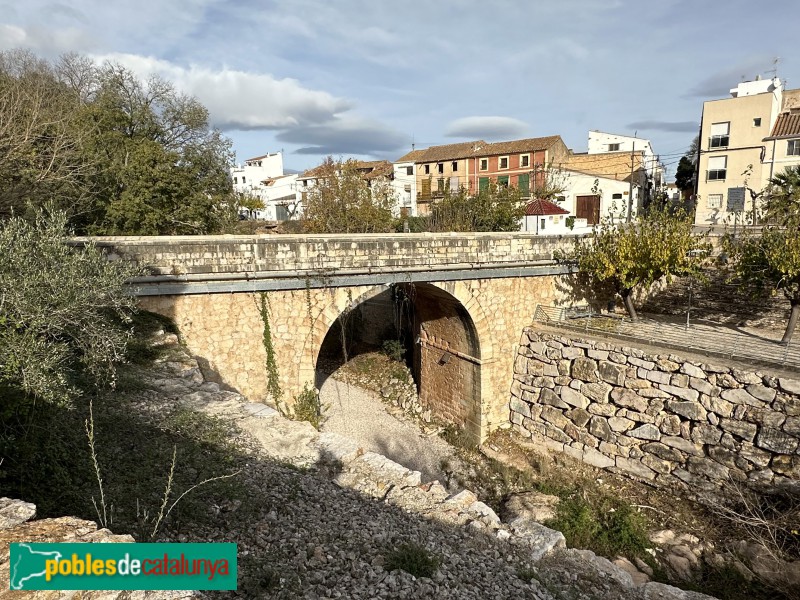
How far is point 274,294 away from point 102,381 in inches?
179

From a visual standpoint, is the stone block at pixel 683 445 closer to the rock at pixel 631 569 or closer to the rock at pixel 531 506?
the rock at pixel 531 506

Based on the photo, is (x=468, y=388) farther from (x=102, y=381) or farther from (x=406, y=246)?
(x=102, y=381)

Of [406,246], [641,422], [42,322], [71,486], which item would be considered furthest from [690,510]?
[42,322]

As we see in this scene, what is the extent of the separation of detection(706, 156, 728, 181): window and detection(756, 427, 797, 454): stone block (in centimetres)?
2304

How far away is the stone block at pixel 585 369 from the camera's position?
13.4 m

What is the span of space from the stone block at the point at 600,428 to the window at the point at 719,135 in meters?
23.2

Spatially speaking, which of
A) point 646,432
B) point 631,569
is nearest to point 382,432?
point 646,432

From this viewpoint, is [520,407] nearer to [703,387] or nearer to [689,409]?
[689,409]

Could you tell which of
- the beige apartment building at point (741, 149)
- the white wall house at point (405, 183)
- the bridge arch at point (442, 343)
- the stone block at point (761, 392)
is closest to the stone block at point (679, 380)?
the stone block at point (761, 392)

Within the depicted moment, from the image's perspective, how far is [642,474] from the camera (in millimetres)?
12227

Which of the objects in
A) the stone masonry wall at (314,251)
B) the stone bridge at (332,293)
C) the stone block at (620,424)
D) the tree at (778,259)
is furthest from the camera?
the stone block at (620,424)

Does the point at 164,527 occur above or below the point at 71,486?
below

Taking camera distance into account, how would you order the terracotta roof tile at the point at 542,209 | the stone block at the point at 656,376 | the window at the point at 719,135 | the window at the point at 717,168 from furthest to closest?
the window at the point at 717,168, the window at the point at 719,135, the terracotta roof tile at the point at 542,209, the stone block at the point at 656,376

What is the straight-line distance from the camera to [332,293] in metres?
12.1
